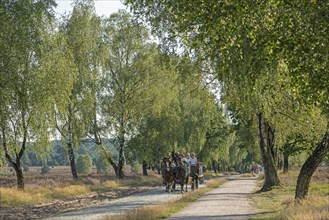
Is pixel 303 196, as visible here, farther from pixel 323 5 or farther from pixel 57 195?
pixel 57 195

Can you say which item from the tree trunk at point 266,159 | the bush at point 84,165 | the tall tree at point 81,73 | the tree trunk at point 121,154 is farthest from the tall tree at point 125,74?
the bush at point 84,165

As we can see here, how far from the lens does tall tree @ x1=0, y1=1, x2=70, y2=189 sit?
25.7 metres

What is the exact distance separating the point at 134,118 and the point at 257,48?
36.4m

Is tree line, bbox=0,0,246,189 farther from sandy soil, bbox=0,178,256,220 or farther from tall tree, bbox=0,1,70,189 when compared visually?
sandy soil, bbox=0,178,256,220

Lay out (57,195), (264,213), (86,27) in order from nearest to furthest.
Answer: (264,213) < (57,195) < (86,27)

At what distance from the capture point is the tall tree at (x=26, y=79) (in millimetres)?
25672

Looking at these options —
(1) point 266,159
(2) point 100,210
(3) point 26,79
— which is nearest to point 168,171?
(1) point 266,159

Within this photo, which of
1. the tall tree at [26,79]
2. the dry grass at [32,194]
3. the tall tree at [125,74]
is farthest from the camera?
the tall tree at [125,74]

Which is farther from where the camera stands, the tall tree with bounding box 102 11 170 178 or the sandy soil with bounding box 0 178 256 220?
the tall tree with bounding box 102 11 170 178

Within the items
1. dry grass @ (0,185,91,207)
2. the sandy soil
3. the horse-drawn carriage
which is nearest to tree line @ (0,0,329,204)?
dry grass @ (0,185,91,207)

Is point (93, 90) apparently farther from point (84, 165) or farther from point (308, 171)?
point (84, 165)

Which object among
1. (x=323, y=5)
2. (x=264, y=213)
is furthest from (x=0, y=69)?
(x=323, y=5)

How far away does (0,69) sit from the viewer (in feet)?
82.8

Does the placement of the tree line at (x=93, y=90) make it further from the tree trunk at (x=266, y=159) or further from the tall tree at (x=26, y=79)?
the tree trunk at (x=266, y=159)
